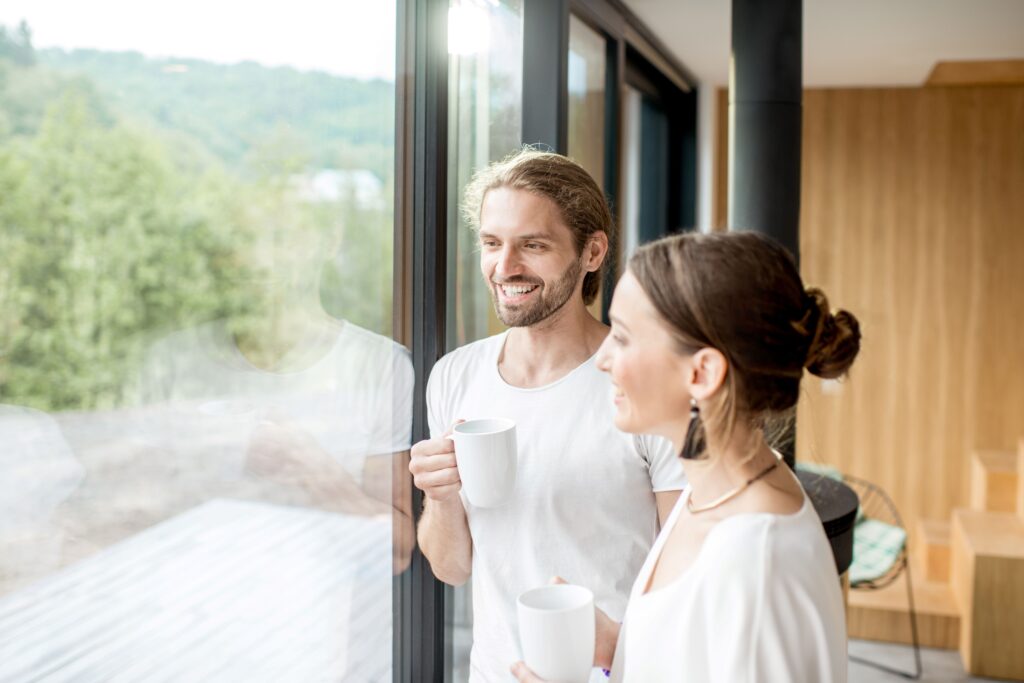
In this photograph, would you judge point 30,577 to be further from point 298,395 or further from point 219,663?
point 298,395

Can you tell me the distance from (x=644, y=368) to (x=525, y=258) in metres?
0.43

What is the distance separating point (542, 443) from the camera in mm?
1266

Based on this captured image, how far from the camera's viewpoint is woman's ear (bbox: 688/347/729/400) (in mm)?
874

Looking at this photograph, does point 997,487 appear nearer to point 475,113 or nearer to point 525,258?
point 475,113

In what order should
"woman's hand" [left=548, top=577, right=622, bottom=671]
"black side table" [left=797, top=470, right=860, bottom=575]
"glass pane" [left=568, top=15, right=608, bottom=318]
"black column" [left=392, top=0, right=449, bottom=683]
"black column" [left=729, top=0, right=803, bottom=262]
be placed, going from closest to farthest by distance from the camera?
"woman's hand" [left=548, top=577, right=622, bottom=671]
"black column" [left=392, top=0, right=449, bottom=683]
"black side table" [left=797, top=470, right=860, bottom=575]
"black column" [left=729, top=0, right=803, bottom=262]
"glass pane" [left=568, top=15, right=608, bottom=318]

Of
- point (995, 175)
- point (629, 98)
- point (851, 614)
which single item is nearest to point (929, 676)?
point (851, 614)

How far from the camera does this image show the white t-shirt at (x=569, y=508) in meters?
1.23

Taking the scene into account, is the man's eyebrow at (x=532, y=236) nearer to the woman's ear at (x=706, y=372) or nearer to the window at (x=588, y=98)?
the woman's ear at (x=706, y=372)

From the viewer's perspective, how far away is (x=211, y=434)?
1.15 metres

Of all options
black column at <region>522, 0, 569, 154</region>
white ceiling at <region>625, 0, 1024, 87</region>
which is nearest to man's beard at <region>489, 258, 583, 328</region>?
black column at <region>522, 0, 569, 154</region>

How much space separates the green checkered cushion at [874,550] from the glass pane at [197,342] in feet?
8.91

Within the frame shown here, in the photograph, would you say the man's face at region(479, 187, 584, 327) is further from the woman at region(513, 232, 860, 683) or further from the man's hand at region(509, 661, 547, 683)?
the man's hand at region(509, 661, 547, 683)

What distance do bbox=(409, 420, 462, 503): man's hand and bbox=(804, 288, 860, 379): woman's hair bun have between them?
1.59 feet

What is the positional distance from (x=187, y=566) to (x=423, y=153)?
926 millimetres
